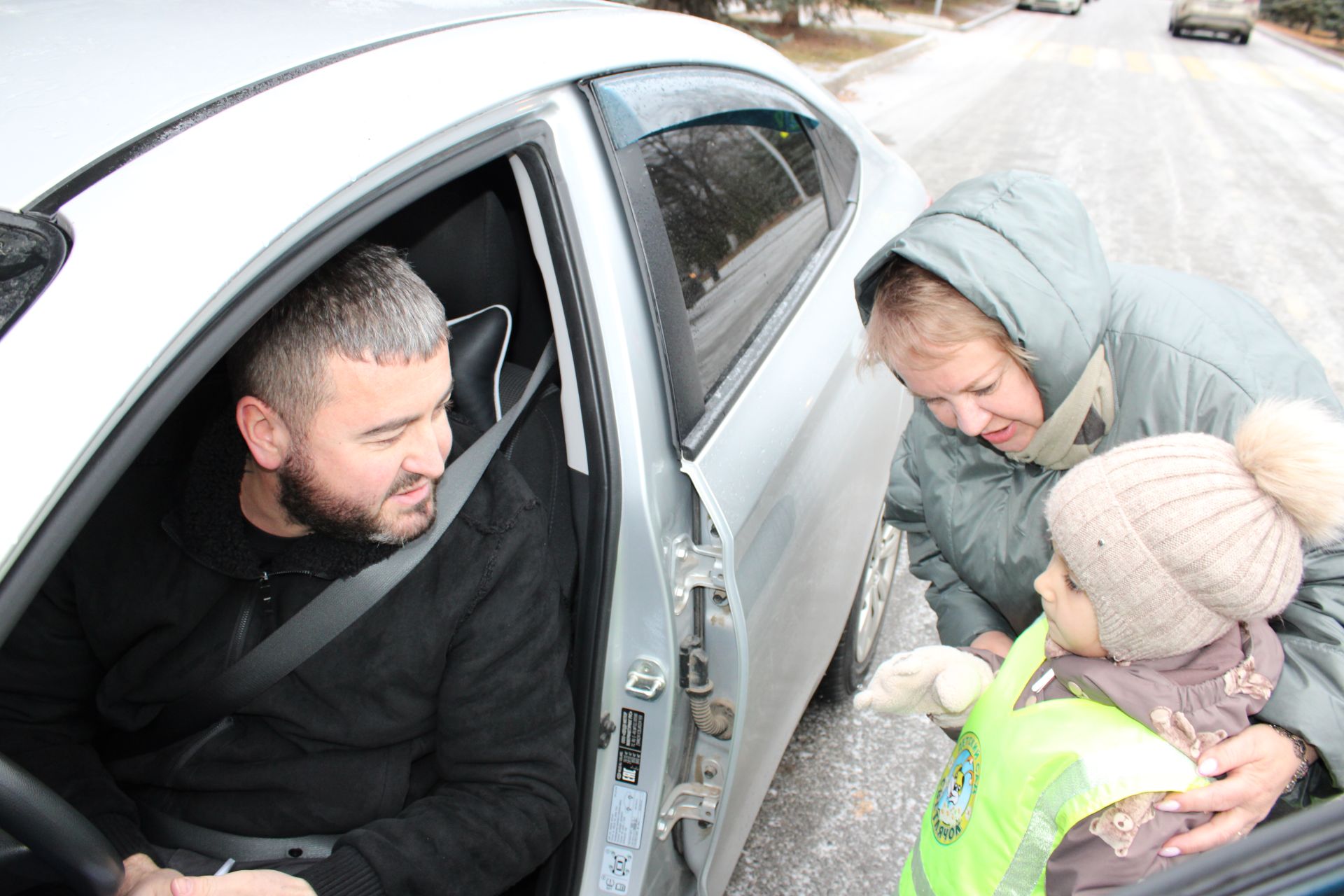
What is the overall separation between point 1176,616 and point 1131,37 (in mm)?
24904

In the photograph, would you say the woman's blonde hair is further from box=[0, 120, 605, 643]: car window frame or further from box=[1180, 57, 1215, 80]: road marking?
box=[1180, 57, 1215, 80]: road marking

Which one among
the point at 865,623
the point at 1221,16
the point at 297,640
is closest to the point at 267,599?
the point at 297,640

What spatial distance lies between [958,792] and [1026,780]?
0.20 m

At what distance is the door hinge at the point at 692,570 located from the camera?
1.44 m

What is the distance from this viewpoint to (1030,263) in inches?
58.3

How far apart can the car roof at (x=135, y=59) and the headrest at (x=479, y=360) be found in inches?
20.1

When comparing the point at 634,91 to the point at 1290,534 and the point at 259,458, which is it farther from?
the point at 1290,534

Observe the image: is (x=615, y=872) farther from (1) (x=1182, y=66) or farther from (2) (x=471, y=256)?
(1) (x=1182, y=66)

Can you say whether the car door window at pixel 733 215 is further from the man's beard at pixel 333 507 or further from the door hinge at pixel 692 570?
the man's beard at pixel 333 507

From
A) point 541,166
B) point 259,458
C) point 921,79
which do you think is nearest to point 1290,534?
point 541,166

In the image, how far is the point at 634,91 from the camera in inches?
62.1

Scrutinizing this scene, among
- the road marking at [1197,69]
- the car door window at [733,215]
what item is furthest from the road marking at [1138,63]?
the car door window at [733,215]

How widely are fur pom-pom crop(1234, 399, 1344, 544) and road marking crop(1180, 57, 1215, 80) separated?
17779mm

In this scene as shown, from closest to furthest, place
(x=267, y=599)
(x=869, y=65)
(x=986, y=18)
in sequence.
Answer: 1. (x=267, y=599)
2. (x=869, y=65)
3. (x=986, y=18)
